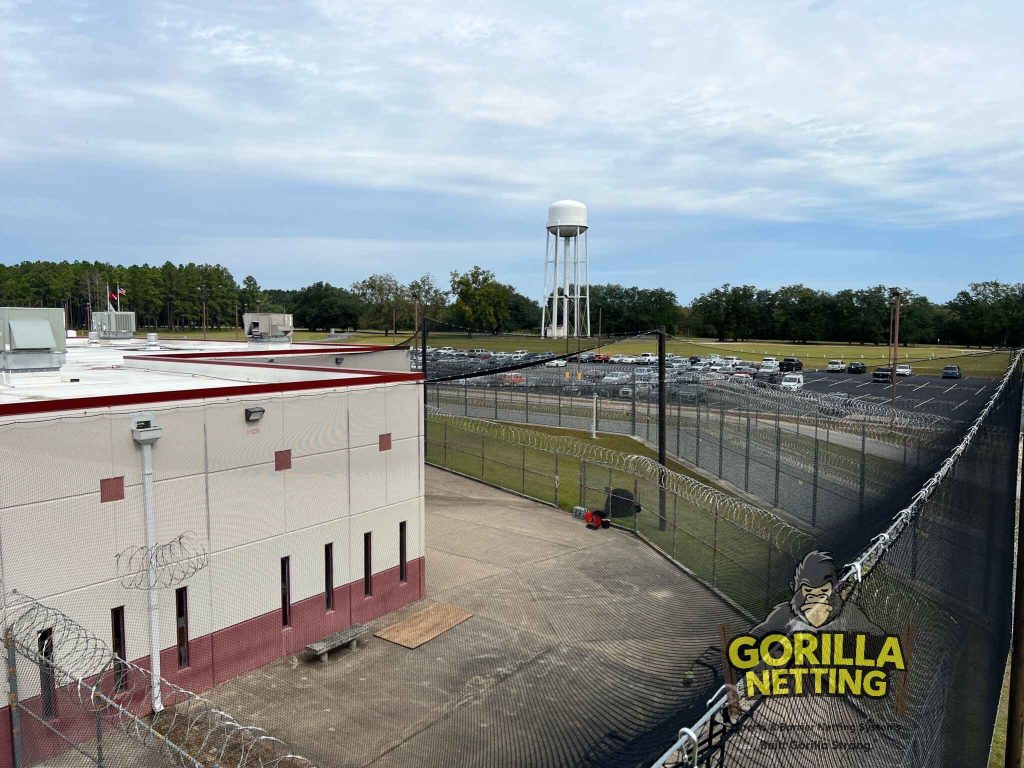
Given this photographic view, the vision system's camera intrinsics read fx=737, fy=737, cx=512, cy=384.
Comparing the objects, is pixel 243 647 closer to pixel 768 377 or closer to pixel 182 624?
pixel 182 624

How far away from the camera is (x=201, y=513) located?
11141 millimetres

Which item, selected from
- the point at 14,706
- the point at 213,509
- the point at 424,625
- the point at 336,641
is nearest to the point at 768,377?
the point at 424,625

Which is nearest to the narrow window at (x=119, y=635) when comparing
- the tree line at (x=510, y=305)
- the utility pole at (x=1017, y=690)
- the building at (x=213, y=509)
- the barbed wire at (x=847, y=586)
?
the building at (x=213, y=509)

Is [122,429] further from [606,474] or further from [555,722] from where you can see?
[606,474]

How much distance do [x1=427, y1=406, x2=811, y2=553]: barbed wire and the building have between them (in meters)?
6.75

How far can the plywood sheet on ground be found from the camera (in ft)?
43.4

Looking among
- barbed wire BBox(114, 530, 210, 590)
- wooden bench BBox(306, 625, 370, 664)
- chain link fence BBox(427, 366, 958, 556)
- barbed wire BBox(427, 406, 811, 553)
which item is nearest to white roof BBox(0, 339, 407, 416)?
barbed wire BBox(114, 530, 210, 590)

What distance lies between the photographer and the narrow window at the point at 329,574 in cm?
1338

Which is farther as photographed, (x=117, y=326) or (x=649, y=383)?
(x=117, y=326)

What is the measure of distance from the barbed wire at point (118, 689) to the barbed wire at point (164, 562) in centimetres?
89

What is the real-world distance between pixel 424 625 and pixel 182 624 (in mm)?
4502

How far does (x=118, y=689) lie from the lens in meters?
9.93

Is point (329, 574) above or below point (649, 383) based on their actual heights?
below

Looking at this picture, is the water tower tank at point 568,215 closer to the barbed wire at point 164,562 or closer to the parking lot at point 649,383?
the parking lot at point 649,383
